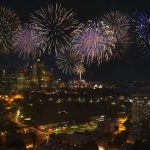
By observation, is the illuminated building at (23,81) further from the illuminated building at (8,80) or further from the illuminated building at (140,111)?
the illuminated building at (140,111)

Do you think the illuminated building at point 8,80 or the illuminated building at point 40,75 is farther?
the illuminated building at point 40,75

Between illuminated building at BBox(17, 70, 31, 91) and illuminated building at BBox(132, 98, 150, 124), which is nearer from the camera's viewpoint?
illuminated building at BBox(132, 98, 150, 124)

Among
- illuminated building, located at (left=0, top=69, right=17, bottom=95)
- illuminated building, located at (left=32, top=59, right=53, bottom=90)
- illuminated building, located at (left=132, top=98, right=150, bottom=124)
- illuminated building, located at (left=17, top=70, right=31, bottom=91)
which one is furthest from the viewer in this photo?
illuminated building, located at (left=32, top=59, right=53, bottom=90)

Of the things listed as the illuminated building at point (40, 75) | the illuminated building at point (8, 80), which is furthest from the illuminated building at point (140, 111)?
the illuminated building at point (40, 75)

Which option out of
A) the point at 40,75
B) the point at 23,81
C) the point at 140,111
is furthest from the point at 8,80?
the point at 140,111

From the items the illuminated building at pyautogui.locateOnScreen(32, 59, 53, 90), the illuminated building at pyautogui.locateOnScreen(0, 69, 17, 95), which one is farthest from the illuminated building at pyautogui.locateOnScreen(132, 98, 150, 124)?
the illuminated building at pyautogui.locateOnScreen(32, 59, 53, 90)

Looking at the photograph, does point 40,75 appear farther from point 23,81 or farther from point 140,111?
point 140,111

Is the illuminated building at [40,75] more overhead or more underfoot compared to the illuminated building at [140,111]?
more overhead

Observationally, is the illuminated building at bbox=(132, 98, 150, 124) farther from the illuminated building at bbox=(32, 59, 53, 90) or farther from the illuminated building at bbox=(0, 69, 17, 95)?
the illuminated building at bbox=(32, 59, 53, 90)

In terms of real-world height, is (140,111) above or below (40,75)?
below
